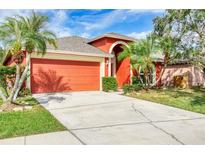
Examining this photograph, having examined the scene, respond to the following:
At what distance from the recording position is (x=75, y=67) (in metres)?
16.9

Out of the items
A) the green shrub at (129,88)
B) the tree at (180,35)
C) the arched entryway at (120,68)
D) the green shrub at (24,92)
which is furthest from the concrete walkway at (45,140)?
the arched entryway at (120,68)

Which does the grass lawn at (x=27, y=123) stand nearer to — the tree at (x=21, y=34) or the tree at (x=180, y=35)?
the tree at (x=21, y=34)

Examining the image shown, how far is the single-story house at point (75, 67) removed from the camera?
15305 millimetres

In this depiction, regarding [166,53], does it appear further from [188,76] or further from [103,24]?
[103,24]

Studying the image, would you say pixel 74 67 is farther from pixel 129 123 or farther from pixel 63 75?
pixel 129 123

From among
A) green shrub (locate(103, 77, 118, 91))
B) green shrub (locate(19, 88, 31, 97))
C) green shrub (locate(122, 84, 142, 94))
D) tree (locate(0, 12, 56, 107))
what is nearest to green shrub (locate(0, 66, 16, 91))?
green shrub (locate(19, 88, 31, 97))

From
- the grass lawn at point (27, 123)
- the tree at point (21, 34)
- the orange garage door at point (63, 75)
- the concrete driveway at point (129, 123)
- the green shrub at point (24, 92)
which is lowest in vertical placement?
the concrete driveway at point (129, 123)

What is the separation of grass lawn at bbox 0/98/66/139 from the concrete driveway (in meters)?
0.40

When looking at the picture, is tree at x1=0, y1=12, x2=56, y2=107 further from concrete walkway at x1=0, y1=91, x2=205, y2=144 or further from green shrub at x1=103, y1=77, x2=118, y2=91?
green shrub at x1=103, y1=77, x2=118, y2=91

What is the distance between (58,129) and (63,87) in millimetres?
9494

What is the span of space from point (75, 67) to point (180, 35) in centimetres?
791

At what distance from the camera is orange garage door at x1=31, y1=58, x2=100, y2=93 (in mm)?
15229

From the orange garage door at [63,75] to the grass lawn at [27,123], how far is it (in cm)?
600

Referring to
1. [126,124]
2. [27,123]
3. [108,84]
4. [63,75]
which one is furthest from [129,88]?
[27,123]
